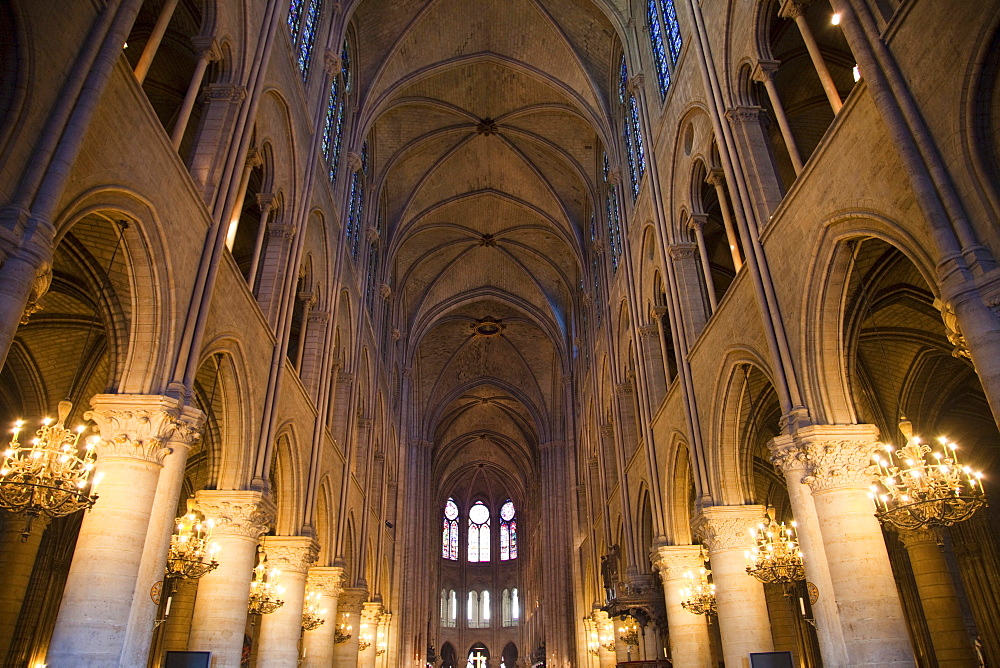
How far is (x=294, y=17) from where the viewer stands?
15438 millimetres

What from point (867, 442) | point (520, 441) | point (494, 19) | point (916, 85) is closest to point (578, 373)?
point (494, 19)

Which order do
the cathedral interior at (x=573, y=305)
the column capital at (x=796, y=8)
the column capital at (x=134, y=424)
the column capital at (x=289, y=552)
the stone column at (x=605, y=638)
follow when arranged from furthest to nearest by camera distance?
the stone column at (x=605, y=638) < the column capital at (x=289, y=552) < the column capital at (x=796, y=8) < the column capital at (x=134, y=424) < the cathedral interior at (x=573, y=305)

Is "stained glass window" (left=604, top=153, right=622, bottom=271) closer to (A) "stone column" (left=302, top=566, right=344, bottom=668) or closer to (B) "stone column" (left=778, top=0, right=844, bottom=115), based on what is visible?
(B) "stone column" (left=778, top=0, right=844, bottom=115)

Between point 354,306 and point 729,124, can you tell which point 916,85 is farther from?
point 354,306

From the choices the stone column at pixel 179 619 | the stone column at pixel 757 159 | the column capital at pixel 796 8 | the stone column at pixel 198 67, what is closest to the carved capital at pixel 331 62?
the stone column at pixel 198 67

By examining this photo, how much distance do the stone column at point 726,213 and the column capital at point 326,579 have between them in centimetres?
1169

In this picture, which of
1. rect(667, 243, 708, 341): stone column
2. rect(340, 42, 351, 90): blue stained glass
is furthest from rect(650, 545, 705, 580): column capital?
rect(340, 42, 351, 90): blue stained glass

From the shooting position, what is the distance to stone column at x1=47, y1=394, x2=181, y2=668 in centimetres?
727

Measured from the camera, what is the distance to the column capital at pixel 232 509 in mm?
11328

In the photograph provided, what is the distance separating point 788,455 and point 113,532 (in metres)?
7.90

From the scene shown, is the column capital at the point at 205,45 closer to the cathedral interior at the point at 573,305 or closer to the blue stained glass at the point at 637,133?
the cathedral interior at the point at 573,305

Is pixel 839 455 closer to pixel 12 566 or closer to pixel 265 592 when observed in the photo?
pixel 265 592

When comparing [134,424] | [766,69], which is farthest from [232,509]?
[766,69]

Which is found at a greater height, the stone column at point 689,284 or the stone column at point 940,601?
the stone column at point 689,284
